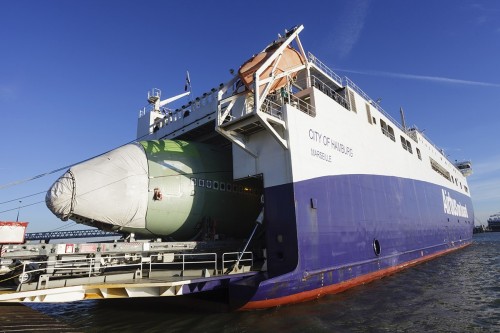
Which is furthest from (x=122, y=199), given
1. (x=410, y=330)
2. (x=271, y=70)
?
(x=410, y=330)

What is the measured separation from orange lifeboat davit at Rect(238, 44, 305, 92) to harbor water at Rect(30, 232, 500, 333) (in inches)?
357

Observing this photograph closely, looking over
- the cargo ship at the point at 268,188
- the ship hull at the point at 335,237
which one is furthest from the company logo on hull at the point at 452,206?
the cargo ship at the point at 268,188

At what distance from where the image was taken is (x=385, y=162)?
19672 millimetres

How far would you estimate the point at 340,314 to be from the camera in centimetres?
1054

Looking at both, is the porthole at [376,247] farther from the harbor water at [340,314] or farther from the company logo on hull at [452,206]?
the company logo on hull at [452,206]

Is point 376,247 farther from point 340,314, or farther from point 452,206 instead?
point 452,206

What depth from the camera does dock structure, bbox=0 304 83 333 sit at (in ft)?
24.1

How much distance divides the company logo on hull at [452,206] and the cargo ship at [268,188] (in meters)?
14.4

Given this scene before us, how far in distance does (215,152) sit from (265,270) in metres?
6.54

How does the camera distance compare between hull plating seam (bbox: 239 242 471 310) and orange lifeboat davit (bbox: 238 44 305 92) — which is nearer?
hull plating seam (bbox: 239 242 471 310)

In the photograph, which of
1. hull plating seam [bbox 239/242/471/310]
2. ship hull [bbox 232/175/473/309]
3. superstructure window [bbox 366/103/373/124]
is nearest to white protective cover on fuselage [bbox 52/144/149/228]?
ship hull [bbox 232/175/473/309]

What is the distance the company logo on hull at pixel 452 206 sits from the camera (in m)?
30.7

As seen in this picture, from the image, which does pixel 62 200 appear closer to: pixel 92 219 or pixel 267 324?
pixel 92 219

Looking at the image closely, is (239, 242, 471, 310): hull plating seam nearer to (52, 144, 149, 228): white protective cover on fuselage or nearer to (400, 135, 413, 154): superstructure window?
(52, 144, 149, 228): white protective cover on fuselage
